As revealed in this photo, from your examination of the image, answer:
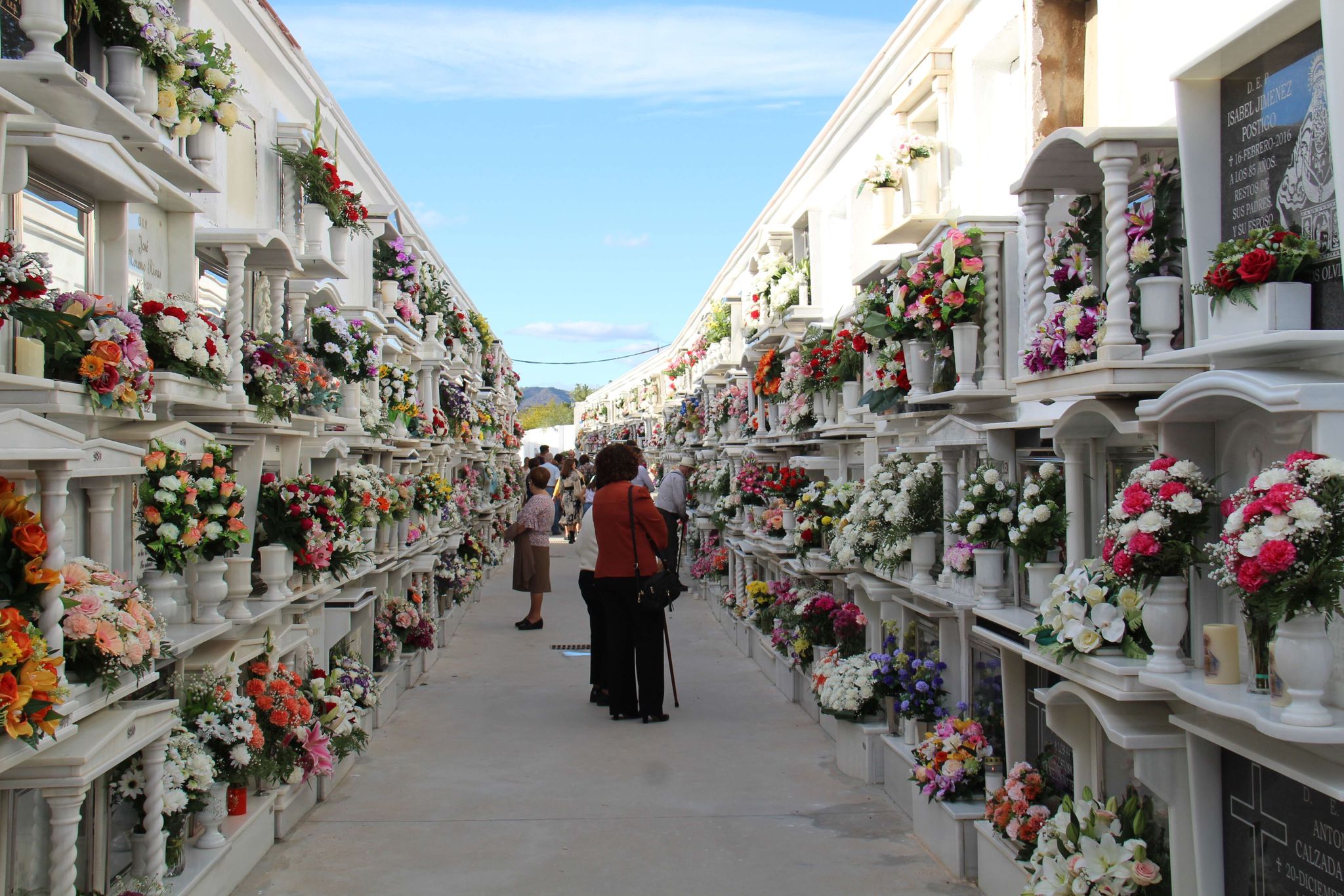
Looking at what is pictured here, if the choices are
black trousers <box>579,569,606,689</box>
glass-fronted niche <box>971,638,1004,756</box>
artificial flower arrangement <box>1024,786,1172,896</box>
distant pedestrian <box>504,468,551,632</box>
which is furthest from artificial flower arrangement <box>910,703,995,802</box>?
distant pedestrian <box>504,468,551,632</box>

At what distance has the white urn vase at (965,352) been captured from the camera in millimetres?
5285

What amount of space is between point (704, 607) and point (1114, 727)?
40.0 feet

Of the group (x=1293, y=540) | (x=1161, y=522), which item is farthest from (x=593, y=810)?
(x=1293, y=540)

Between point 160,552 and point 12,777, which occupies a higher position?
point 160,552

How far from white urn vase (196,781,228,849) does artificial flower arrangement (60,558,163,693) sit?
1258 millimetres

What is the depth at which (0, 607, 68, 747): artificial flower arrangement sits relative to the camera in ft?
9.14

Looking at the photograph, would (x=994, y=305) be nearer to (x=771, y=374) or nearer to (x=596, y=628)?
(x=596, y=628)

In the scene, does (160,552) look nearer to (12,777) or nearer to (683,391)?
(12,777)

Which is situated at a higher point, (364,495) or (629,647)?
(364,495)

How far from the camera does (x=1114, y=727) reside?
342 cm

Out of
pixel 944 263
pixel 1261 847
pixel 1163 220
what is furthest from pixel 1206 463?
pixel 944 263

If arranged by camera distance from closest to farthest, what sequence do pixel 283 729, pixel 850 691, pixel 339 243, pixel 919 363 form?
pixel 283 729 → pixel 919 363 → pixel 850 691 → pixel 339 243

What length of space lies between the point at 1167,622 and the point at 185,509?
3.49 metres

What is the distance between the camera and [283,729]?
5.48 m
